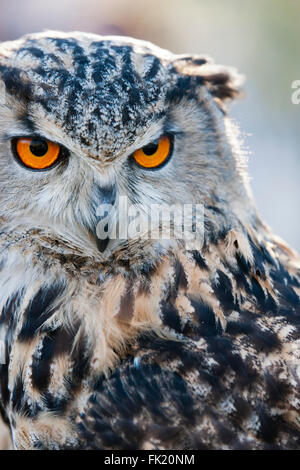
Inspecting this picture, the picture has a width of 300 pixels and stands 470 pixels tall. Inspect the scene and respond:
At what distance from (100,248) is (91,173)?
20 centimetres

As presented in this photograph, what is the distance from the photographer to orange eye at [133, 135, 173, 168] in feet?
5.63

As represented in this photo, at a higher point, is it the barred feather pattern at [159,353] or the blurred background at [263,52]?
the blurred background at [263,52]

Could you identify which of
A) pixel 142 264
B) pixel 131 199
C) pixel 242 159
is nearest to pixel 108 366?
pixel 142 264

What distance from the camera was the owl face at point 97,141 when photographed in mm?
1596

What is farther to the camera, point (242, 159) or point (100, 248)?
point (242, 159)

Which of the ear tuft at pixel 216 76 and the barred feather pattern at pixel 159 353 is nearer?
the barred feather pattern at pixel 159 353

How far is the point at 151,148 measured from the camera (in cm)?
172

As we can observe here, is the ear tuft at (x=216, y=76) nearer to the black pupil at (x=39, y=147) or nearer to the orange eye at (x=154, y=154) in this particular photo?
the orange eye at (x=154, y=154)

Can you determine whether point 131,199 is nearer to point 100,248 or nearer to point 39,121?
point 100,248

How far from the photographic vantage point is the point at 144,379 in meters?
1.49

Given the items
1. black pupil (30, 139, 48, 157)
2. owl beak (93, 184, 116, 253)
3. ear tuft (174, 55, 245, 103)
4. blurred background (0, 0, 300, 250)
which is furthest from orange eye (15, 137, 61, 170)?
blurred background (0, 0, 300, 250)

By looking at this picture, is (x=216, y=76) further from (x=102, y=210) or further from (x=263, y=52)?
(x=263, y=52)

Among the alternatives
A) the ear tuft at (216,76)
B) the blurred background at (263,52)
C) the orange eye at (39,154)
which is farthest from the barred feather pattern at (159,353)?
the blurred background at (263,52)

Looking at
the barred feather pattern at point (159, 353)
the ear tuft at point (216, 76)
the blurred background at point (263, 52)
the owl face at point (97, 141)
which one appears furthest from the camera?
the blurred background at point (263, 52)
